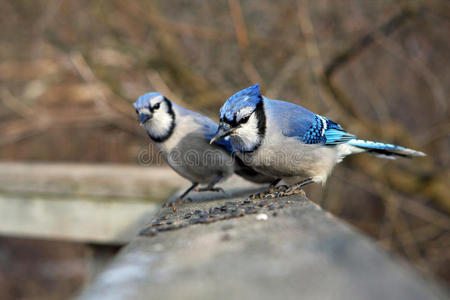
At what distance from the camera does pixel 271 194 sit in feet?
7.29

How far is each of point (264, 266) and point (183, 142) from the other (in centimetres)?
164

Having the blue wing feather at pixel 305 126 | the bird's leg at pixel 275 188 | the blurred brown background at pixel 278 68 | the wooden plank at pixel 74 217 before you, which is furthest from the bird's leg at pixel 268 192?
the blurred brown background at pixel 278 68

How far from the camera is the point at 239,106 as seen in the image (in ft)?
7.04

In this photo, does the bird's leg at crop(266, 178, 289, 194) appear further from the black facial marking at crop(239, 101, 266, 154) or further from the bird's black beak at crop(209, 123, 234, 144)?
the bird's black beak at crop(209, 123, 234, 144)

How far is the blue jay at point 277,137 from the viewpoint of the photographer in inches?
85.3

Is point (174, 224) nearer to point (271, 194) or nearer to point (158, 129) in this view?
point (271, 194)

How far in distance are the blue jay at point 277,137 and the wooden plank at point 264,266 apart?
785 millimetres

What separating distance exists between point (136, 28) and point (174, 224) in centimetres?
403

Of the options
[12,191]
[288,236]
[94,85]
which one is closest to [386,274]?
[288,236]

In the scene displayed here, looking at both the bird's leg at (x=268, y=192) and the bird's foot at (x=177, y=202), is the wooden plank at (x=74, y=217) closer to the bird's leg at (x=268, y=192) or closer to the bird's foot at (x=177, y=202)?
the bird's foot at (x=177, y=202)

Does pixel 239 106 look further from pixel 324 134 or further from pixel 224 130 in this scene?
pixel 324 134

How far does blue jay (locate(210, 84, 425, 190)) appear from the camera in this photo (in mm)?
2166

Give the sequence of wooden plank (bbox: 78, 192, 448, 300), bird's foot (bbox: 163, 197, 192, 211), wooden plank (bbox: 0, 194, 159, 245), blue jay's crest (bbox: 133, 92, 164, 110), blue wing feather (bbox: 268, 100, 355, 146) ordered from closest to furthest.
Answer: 1. wooden plank (bbox: 78, 192, 448, 300)
2. blue wing feather (bbox: 268, 100, 355, 146)
3. bird's foot (bbox: 163, 197, 192, 211)
4. blue jay's crest (bbox: 133, 92, 164, 110)
5. wooden plank (bbox: 0, 194, 159, 245)

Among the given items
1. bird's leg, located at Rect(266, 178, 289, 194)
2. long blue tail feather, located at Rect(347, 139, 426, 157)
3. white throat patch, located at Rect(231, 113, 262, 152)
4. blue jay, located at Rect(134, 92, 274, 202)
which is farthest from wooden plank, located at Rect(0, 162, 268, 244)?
white throat patch, located at Rect(231, 113, 262, 152)
